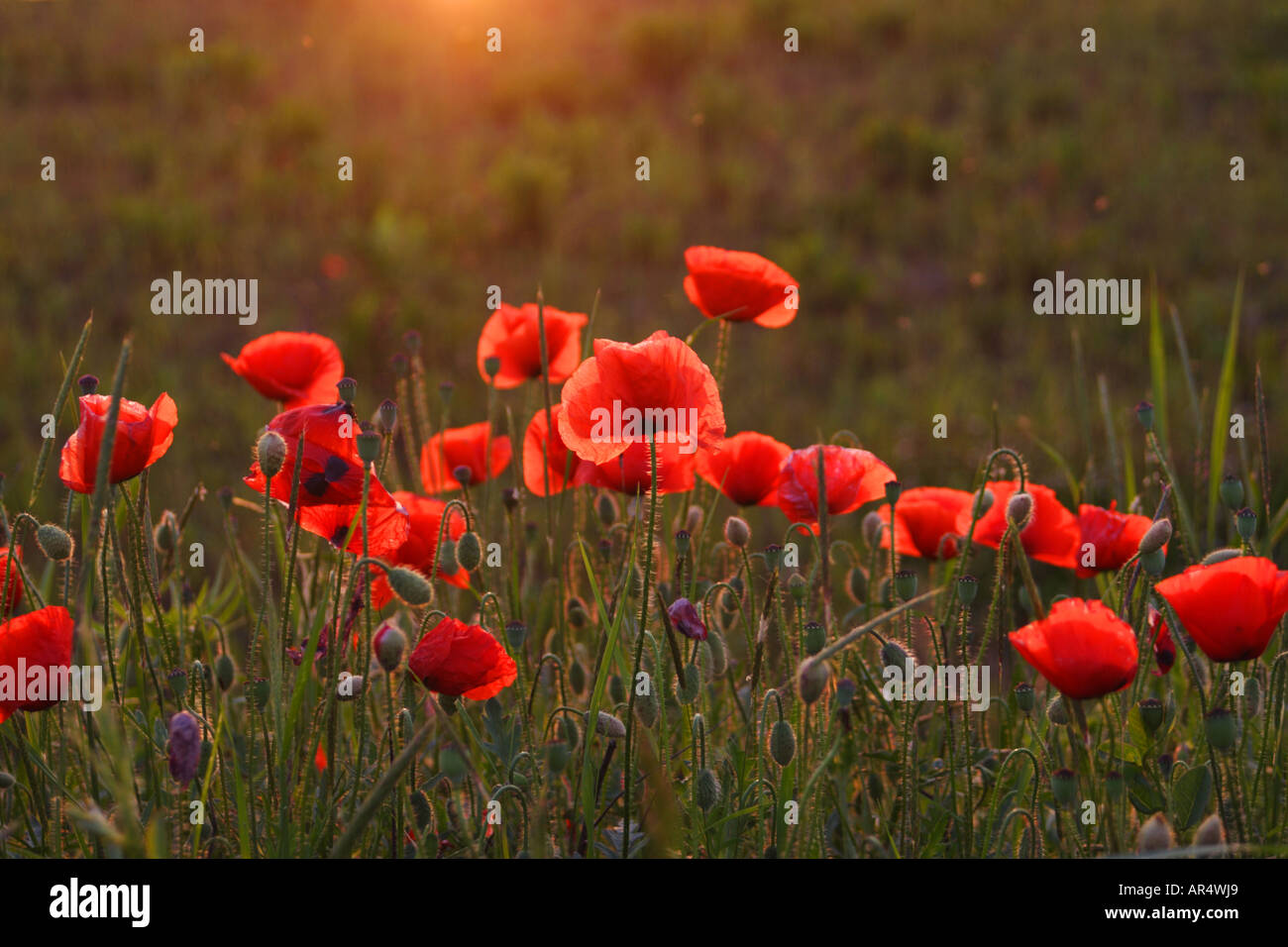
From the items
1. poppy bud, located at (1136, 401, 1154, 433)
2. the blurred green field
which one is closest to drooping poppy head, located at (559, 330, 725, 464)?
poppy bud, located at (1136, 401, 1154, 433)

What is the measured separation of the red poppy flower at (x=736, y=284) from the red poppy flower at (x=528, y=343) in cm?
19

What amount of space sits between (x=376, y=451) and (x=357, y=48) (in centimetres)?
602

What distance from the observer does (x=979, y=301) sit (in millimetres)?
4398

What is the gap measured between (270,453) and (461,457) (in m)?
0.60

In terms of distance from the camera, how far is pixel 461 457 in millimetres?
1611

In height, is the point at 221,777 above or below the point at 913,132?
below

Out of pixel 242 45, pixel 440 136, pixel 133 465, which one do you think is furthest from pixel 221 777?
pixel 242 45

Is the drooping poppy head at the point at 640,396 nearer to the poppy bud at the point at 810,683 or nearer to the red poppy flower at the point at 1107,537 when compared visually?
the poppy bud at the point at 810,683

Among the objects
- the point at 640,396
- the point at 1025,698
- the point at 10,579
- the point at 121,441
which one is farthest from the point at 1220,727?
the point at 10,579

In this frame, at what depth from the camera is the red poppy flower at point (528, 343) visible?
5.29 ft

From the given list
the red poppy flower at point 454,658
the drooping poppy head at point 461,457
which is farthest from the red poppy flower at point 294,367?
the red poppy flower at point 454,658

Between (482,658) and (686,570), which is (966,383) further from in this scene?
(482,658)

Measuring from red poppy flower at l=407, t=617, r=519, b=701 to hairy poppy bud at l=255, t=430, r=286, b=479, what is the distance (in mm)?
198
